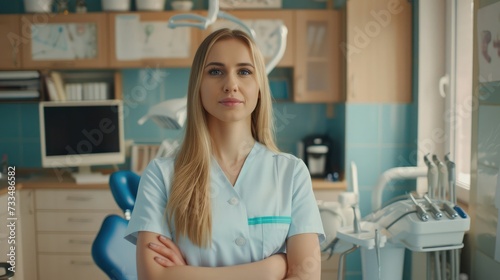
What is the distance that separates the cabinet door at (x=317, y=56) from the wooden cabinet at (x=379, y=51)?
0.28m

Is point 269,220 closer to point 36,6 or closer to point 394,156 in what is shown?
point 394,156

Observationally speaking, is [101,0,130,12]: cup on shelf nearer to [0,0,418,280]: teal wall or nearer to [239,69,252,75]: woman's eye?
[0,0,418,280]: teal wall

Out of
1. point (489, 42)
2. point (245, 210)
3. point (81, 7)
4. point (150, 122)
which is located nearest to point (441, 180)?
point (489, 42)

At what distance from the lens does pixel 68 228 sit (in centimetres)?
371

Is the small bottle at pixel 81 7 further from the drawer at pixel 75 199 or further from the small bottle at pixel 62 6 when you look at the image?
the drawer at pixel 75 199

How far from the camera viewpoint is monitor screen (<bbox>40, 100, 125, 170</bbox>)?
3834 millimetres

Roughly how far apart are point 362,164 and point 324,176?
363 mm

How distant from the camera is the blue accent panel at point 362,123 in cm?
352

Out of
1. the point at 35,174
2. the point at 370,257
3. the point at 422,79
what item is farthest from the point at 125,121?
the point at 370,257

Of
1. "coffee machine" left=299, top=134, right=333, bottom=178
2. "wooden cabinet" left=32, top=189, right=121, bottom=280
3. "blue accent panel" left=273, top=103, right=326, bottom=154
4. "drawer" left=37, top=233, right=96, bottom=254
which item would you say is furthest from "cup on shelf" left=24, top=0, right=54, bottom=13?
"coffee machine" left=299, top=134, right=333, bottom=178

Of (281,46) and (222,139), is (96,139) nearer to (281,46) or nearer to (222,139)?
(281,46)

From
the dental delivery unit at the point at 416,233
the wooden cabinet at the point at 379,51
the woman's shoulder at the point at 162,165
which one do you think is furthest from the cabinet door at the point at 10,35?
the woman's shoulder at the point at 162,165

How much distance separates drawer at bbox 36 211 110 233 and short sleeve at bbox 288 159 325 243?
248 cm

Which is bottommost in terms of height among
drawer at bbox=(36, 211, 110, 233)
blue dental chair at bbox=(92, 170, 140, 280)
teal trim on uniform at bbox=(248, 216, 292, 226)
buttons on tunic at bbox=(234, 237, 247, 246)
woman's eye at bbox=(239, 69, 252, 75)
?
drawer at bbox=(36, 211, 110, 233)
